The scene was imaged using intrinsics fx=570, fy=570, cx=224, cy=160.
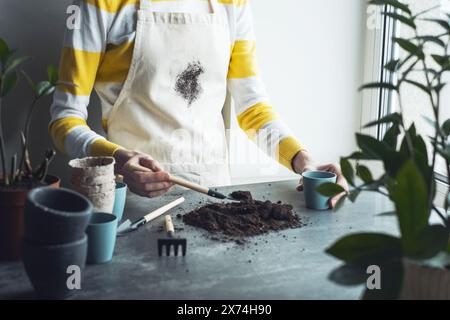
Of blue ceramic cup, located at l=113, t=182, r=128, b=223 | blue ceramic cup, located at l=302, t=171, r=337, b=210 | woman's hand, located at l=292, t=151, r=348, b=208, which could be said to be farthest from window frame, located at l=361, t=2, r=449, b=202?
blue ceramic cup, located at l=113, t=182, r=128, b=223

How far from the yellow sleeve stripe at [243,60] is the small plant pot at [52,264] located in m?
1.13

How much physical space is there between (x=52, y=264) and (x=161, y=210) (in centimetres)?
47

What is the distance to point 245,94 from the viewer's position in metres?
1.95

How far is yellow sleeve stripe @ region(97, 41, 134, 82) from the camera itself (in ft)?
5.57

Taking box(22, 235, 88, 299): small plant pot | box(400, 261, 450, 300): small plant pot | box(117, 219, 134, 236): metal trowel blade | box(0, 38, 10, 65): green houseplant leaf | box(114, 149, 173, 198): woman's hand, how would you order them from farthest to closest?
box(114, 149, 173, 198): woman's hand
box(117, 219, 134, 236): metal trowel blade
box(0, 38, 10, 65): green houseplant leaf
box(22, 235, 88, 299): small plant pot
box(400, 261, 450, 300): small plant pot

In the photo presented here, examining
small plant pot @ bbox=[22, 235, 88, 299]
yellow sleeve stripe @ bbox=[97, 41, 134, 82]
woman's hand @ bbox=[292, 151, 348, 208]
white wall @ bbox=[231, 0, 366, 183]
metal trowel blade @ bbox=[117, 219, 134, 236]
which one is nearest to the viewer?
small plant pot @ bbox=[22, 235, 88, 299]

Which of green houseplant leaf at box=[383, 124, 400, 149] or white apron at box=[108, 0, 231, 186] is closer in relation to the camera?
green houseplant leaf at box=[383, 124, 400, 149]

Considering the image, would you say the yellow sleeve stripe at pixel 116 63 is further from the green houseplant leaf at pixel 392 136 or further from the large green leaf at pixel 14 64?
the green houseplant leaf at pixel 392 136

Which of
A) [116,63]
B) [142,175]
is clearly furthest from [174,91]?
[142,175]

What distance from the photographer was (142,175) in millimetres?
1389

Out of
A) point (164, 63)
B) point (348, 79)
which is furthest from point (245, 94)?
point (348, 79)

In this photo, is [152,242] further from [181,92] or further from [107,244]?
[181,92]

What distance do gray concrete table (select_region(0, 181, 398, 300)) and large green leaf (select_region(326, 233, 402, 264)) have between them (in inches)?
9.7

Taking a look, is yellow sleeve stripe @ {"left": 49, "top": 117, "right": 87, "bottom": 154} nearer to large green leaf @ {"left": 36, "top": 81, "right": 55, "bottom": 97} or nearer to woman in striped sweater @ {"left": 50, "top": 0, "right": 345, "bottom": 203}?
woman in striped sweater @ {"left": 50, "top": 0, "right": 345, "bottom": 203}
